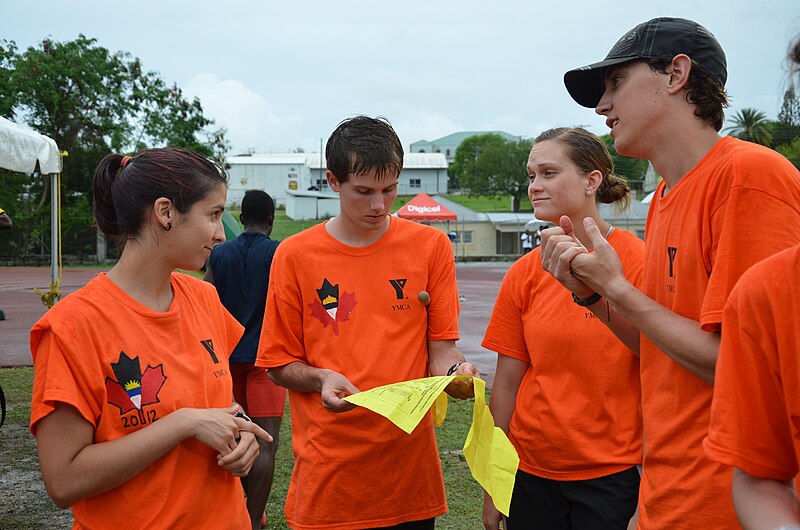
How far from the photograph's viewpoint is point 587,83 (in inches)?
99.0

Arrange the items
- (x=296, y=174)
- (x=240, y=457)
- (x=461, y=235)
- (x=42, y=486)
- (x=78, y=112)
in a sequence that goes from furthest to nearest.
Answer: (x=296, y=174)
(x=461, y=235)
(x=78, y=112)
(x=42, y=486)
(x=240, y=457)

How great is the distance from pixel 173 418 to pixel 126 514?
0.31 m

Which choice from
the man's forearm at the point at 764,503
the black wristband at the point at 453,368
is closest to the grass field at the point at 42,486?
the black wristband at the point at 453,368

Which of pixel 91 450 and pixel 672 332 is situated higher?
pixel 672 332

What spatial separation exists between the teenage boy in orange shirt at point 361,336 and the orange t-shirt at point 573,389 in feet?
1.15

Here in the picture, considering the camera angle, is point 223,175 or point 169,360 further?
point 223,175

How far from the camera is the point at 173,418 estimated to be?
2.20 metres


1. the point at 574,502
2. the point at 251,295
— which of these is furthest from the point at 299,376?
the point at 251,295

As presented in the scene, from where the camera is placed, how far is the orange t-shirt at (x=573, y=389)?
2.96 m

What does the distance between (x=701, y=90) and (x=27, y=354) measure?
39.2 feet

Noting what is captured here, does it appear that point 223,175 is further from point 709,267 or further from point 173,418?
point 709,267

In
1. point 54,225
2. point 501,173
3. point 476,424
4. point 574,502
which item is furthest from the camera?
point 501,173

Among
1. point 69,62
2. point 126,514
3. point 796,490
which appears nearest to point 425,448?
point 126,514

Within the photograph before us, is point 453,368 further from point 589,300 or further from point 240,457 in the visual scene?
point 240,457
